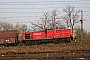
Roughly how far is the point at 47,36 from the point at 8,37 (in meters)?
6.62

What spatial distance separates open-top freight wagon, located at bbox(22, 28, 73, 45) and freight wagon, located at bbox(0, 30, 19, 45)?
1.73 metres

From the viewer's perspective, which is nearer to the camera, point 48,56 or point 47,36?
point 48,56

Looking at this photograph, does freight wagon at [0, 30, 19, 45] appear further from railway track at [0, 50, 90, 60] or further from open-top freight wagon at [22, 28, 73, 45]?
railway track at [0, 50, 90, 60]

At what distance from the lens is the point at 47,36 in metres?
30.2

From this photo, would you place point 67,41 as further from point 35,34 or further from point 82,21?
point 82,21

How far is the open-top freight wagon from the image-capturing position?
2892 centimetres

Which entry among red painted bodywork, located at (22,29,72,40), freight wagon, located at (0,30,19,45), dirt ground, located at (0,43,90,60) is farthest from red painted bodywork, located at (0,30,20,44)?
dirt ground, located at (0,43,90,60)

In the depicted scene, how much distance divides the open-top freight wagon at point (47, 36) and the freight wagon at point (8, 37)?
173 centimetres

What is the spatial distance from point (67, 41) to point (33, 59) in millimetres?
17827

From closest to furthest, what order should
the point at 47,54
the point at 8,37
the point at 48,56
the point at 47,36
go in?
the point at 48,56 → the point at 47,54 → the point at 8,37 → the point at 47,36

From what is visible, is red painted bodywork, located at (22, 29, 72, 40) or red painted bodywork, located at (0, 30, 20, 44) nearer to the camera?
red painted bodywork, located at (0, 30, 20, 44)

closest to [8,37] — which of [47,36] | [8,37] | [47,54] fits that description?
[8,37]

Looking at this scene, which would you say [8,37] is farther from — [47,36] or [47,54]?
[47,54]

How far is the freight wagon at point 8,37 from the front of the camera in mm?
28081
